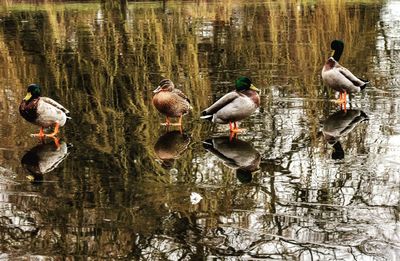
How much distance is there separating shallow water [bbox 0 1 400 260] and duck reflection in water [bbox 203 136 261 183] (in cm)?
2

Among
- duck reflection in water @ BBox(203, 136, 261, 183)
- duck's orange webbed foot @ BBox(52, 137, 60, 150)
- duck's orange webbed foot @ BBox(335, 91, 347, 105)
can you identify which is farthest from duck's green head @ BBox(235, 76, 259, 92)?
duck's orange webbed foot @ BBox(52, 137, 60, 150)

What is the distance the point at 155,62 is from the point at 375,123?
494 cm

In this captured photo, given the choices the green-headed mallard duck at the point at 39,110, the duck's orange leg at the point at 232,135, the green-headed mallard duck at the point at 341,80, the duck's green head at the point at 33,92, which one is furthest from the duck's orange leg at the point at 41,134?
the green-headed mallard duck at the point at 341,80

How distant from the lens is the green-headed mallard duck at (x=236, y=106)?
264 inches

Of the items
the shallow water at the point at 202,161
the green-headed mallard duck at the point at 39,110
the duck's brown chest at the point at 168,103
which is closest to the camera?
the shallow water at the point at 202,161

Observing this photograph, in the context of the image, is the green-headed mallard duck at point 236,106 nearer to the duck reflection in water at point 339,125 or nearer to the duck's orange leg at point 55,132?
the duck reflection in water at point 339,125

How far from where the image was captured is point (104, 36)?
48.3ft

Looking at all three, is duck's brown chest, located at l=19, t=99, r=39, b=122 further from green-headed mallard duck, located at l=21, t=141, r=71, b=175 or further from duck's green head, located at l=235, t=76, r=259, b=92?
duck's green head, located at l=235, t=76, r=259, b=92

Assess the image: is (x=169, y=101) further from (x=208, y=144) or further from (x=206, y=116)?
(x=208, y=144)

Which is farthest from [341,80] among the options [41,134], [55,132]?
[41,134]

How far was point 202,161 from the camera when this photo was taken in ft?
19.8

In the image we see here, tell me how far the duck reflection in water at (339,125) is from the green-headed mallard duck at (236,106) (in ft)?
2.68

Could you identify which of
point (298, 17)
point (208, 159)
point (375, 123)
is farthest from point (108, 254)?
point (298, 17)

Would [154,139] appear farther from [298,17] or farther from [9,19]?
[9,19]
